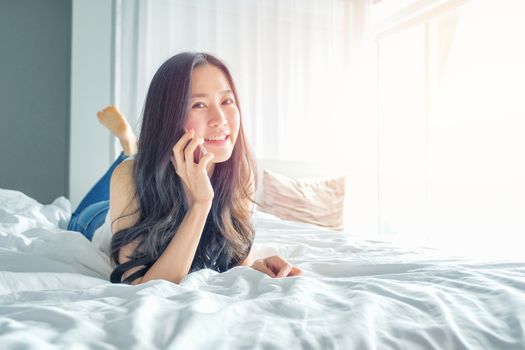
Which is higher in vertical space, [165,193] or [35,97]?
[35,97]

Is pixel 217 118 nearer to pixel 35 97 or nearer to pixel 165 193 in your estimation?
pixel 165 193

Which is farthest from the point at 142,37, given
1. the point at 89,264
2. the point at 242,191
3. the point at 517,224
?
the point at 517,224

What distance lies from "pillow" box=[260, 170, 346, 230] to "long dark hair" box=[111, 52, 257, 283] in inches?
85.2

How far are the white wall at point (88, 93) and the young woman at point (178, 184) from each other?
106 inches

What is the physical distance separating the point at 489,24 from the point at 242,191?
476cm

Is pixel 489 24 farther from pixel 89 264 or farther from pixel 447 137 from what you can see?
pixel 89 264

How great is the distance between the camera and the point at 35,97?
160 inches

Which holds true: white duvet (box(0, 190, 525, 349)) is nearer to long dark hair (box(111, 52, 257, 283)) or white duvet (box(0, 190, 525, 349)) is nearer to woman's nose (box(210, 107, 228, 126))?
long dark hair (box(111, 52, 257, 283))

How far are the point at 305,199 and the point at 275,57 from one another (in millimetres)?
1475

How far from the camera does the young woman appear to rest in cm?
114

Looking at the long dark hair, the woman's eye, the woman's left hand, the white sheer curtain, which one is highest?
the white sheer curtain

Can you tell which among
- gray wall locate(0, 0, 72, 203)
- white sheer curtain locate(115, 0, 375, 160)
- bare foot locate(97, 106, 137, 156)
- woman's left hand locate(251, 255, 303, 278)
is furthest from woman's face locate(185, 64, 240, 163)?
gray wall locate(0, 0, 72, 203)

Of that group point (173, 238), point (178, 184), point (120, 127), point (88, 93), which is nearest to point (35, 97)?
point (88, 93)

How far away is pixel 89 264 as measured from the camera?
1.16 meters
